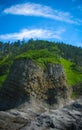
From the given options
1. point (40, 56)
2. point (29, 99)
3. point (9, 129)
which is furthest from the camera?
point (40, 56)

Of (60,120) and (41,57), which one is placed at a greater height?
(41,57)

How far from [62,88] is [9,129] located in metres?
42.6

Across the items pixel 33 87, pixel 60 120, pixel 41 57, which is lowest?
pixel 60 120

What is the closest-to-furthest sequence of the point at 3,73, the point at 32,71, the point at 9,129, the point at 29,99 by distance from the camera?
the point at 9,129 < the point at 29,99 < the point at 32,71 < the point at 3,73

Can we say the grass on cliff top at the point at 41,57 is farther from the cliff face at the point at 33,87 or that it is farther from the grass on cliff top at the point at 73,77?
the grass on cliff top at the point at 73,77

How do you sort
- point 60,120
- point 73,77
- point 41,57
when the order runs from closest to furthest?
point 60,120
point 41,57
point 73,77

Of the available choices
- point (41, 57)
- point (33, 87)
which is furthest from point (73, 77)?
point (33, 87)

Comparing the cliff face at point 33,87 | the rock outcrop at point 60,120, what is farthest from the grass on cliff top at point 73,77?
the rock outcrop at point 60,120

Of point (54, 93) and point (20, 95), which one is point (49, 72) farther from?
point (20, 95)

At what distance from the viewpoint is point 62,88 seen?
76.1 meters

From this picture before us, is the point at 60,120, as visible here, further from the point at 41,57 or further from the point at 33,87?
the point at 41,57

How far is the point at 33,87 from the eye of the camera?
7069cm

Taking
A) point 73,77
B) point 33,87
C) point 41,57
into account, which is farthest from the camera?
point 73,77

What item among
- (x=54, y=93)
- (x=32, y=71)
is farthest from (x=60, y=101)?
(x=32, y=71)
